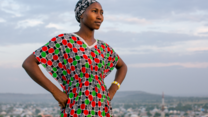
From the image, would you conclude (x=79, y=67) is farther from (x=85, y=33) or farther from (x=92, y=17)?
(x=92, y=17)

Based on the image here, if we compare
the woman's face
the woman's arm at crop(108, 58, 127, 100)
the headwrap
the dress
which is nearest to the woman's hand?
the woman's arm at crop(108, 58, 127, 100)

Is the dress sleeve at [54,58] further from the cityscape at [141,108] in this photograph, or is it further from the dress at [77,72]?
the cityscape at [141,108]

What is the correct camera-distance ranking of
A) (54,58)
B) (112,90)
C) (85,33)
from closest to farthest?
(54,58)
(85,33)
(112,90)

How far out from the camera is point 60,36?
2215 mm

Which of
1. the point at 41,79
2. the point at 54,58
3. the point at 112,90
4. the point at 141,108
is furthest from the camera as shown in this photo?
the point at 141,108

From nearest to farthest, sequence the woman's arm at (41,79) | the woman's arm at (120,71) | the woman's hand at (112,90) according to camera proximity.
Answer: the woman's arm at (41,79), the woman's hand at (112,90), the woman's arm at (120,71)

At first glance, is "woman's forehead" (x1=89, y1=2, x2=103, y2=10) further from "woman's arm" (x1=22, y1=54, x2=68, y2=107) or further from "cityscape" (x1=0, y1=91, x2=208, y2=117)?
"cityscape" (x1=0, y1=91, x2=208, y2=117)

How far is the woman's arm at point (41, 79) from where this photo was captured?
2.05 m

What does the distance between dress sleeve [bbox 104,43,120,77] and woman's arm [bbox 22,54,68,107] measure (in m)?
0.55

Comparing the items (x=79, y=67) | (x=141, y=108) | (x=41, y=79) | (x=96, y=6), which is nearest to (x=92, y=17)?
(x=96, y=6)

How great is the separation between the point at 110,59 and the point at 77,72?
47 centimetres

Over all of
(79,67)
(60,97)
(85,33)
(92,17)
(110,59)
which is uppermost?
(92,17)

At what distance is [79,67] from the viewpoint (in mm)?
2146

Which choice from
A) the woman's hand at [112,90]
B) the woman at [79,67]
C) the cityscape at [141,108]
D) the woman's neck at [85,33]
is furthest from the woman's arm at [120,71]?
the cityscape at [141,108]
